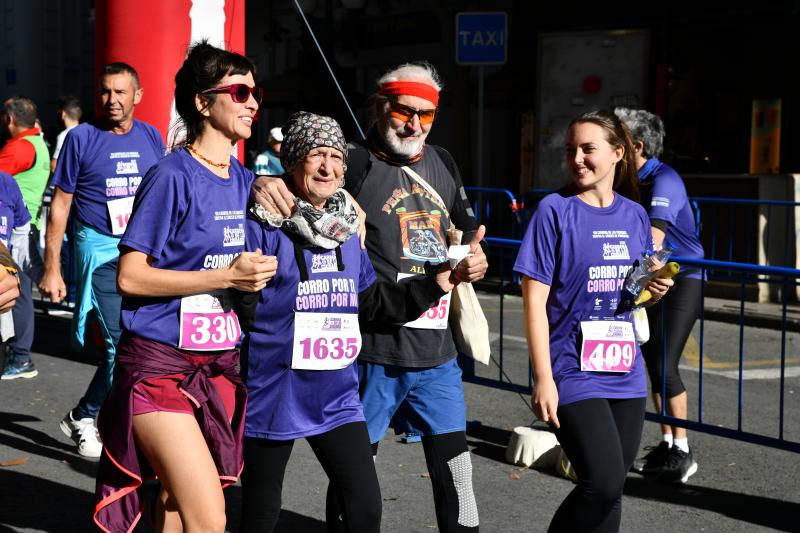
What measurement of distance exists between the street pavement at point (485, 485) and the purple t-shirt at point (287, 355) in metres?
1.53

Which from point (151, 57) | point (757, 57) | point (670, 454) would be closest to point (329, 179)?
point (670, 454)

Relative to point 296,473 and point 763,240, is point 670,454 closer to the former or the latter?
point 296,473

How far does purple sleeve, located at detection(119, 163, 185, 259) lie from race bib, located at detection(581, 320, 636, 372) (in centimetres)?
148

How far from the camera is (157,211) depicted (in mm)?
3680

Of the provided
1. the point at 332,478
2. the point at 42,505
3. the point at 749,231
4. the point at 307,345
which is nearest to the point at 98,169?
the point at 42,505

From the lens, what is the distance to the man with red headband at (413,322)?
14.4 feet

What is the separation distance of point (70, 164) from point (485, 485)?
285cm

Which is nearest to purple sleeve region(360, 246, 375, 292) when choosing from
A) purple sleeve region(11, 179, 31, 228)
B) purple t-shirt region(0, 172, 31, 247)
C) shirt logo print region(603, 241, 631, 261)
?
shirt logo print region(603, 241, 631, 261)

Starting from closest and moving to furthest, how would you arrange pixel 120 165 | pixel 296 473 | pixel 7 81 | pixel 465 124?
pixel 296 473 → pixel 120 165 → pixel 465 124 → pixel 7 81

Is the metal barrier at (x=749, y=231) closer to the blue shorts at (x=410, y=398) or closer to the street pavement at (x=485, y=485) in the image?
the street pavement at (x=485, y=485)

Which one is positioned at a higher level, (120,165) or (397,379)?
(120,165)

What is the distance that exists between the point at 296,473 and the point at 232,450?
2.38 metres

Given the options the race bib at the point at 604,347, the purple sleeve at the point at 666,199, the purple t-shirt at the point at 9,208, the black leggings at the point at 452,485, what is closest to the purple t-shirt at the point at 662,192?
the purple sleeve at the point at 666,199

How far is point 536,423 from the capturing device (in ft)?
22.2
